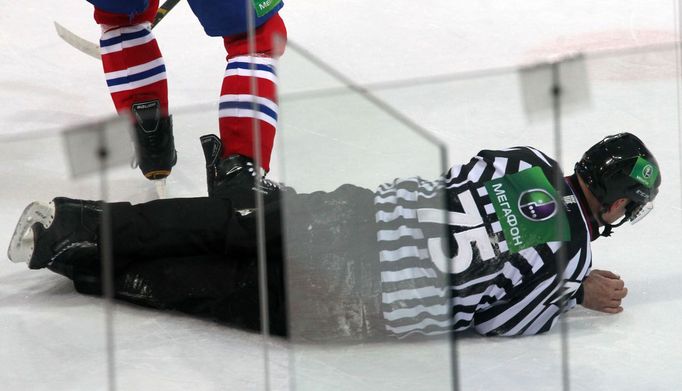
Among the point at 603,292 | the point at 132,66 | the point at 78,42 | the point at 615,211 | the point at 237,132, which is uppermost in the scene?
the point at 78,42

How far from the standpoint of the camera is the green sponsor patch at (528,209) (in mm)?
1975

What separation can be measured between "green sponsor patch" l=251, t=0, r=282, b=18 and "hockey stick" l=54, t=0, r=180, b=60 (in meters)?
0.86

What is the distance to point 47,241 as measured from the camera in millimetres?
2240

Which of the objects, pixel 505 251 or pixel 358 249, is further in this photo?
pixel 505 251

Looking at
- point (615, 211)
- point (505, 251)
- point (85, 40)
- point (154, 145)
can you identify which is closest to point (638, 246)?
point (615, 211)

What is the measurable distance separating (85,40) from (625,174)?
1.40 metres

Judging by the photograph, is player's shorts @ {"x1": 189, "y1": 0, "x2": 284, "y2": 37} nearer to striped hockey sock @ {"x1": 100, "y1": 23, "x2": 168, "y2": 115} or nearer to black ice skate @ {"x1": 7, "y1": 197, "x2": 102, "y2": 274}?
striped hockey sock @ {"x1": 100, "y1": 23, "x2": 168, "y2": 115}

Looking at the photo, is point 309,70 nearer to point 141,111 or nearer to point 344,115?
point 344,115

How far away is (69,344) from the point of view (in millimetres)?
2027

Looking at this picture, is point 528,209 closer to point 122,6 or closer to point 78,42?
point 122,6

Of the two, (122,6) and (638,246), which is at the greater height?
(122,6)

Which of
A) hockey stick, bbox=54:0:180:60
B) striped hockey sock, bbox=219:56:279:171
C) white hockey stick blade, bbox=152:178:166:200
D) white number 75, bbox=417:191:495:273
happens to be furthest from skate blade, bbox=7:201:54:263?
hockey stick, bbox=54:0:180:60

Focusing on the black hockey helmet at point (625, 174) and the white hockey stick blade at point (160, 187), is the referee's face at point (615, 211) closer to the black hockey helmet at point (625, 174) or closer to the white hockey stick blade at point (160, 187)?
the black hockey helmet at point (625, 174)

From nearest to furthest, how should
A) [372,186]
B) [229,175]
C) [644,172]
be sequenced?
[372,186], [644,172], [229,175]
